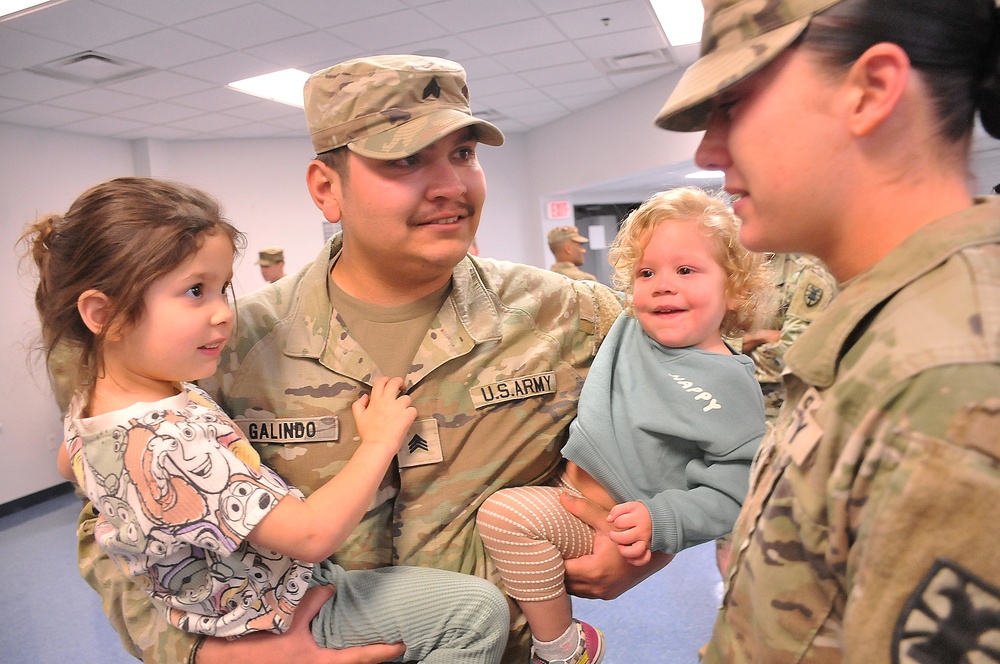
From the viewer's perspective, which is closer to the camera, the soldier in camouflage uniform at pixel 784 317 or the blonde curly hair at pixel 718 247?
the blonde curly hair at pixel 718 247

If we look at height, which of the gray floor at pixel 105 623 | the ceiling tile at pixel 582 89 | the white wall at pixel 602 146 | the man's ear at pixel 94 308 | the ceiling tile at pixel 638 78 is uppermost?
the ceiling tile at pixel 638 78

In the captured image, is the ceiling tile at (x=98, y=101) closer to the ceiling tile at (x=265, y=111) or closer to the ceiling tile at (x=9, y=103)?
the ceiling tile at (x=9, y=103)

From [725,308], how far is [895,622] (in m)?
1.01

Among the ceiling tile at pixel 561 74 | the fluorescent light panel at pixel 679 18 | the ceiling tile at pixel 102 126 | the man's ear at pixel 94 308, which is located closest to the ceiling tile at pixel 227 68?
the ceiling tile at pixel 102 126

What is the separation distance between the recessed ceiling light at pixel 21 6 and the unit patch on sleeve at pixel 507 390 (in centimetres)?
429

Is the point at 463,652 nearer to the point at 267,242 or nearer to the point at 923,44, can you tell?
the point at 923,44

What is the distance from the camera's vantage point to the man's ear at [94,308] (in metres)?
1.22

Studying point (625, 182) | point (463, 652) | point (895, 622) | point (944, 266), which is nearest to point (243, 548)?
point (463, 652)

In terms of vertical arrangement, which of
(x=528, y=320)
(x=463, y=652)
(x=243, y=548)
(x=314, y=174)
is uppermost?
(x=314, y=174)

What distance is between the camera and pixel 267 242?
8852 mm

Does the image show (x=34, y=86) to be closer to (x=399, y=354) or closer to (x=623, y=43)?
(x=623, y=43)

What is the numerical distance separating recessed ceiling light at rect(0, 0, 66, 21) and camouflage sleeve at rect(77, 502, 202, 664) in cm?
397

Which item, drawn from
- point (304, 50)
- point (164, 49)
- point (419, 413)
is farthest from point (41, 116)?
point (419, 413)

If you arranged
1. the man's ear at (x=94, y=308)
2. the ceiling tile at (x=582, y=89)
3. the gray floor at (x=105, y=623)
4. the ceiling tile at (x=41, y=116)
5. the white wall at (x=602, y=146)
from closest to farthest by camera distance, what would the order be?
the man's ear at (x=94, y=308), the gray floor at (x=105, y=623), the ceiling tile at (x=41, y=116), the ceiling tile at (x=582, y=89), the white wall at (x=602, y=146)
